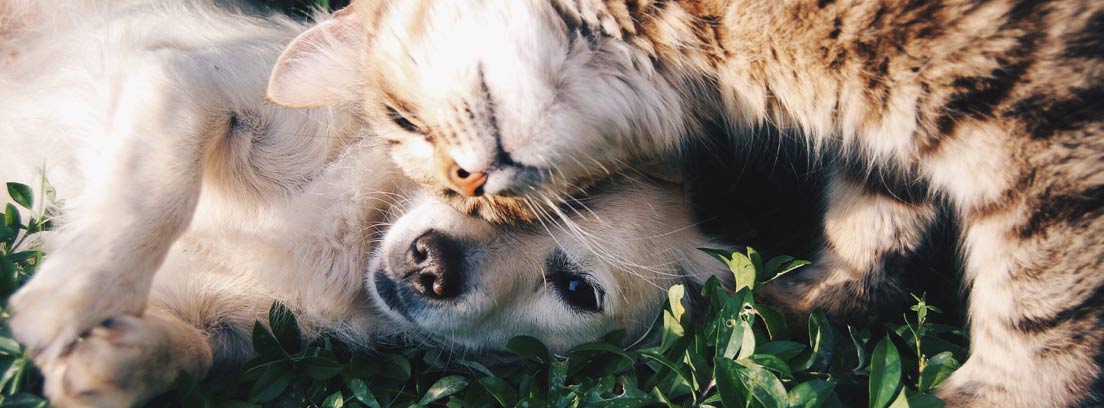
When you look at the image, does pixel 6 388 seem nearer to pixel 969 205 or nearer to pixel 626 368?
pixel 626 368

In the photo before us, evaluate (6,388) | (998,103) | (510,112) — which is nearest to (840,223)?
(998,103)

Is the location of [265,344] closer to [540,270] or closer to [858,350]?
[540,270]

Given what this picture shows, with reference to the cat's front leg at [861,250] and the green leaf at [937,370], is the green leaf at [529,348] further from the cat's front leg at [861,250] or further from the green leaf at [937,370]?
the green leaf at [937,370]

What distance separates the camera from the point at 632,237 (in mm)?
3016

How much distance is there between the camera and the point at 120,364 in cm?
233

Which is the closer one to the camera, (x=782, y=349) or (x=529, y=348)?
(x=782, y=349)

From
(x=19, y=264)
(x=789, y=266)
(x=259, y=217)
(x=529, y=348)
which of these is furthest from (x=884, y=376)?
(x=19, y=264)

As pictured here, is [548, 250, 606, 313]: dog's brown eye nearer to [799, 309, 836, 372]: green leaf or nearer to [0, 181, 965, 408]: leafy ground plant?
[0, 181, 965, 408]: leafy ground plant

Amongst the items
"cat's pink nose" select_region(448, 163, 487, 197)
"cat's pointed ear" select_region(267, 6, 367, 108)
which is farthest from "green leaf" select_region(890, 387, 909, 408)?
"cat's pointed ear" select_region(267, 6, 367, 108)

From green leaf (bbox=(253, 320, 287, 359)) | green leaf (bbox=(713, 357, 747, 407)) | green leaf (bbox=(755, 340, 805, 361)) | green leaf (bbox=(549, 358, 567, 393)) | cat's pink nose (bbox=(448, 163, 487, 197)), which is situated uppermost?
cat's pink nose (bbox=(448, 163, 487, 197))

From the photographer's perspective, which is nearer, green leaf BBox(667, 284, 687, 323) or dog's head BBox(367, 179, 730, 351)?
green leaf BBox(667, 284, 687, 323)

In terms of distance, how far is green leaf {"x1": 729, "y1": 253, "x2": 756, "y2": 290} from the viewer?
108 inches

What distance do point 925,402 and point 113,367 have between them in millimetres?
2064

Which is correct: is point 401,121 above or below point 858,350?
above
